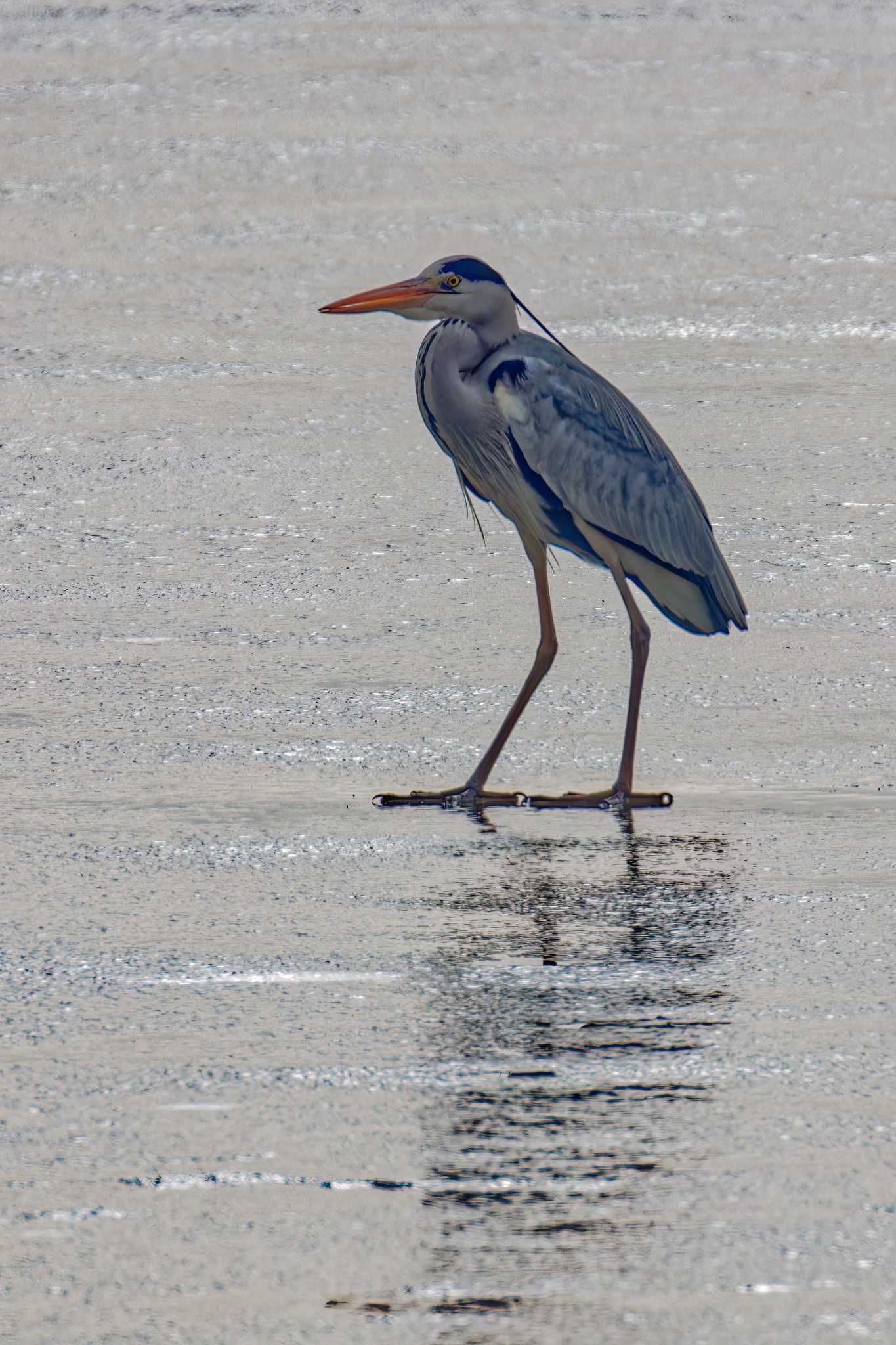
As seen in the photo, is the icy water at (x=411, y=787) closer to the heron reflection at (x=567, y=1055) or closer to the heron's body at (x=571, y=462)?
the heron reflection at (x=567, y=1055)

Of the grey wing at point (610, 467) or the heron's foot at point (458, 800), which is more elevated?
the grey wing at point (610, 467)

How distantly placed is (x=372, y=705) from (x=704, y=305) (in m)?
5.58

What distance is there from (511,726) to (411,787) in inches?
11.1

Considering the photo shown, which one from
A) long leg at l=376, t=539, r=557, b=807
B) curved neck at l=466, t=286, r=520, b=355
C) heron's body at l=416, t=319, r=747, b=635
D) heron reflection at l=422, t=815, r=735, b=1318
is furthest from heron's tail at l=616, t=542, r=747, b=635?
heron reflection at l=422, t=815, r=735, b=1318

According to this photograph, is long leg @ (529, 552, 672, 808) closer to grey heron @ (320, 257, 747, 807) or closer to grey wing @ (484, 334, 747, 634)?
grey heron @ (320, 257, 747, 807)

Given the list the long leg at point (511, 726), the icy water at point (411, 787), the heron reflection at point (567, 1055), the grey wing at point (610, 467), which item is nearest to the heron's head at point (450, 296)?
the grey wing at point (610, 467)

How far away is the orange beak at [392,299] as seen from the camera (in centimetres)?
553

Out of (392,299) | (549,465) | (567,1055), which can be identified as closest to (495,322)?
(392,299)

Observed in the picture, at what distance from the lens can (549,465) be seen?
5641 millimetres

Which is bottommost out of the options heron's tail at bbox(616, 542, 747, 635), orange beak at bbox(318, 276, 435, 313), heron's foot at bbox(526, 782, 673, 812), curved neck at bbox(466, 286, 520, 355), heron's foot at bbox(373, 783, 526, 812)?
heron's foot at bbox(373, 783, 526, 812)

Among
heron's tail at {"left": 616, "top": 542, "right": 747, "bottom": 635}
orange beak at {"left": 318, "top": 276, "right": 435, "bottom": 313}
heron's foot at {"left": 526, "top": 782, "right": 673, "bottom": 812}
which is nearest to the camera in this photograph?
heron's foot at {"left": 526, "top": 782, "right": 673, "bottom": 812}

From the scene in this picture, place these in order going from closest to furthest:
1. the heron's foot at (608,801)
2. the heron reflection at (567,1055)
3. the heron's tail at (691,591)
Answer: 1. the heron reflection at (567,1055)
2. the heron's foot at (608,801)
3. the heron's tail at (691,591)

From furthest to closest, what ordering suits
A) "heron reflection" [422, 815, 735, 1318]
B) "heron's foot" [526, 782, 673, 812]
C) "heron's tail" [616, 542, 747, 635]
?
"heron's tail" [616, 542, 747, 635] → "heron's foot" [526, 782, 673, 812] → "heron reflection" [422, 815, 735, 1318]

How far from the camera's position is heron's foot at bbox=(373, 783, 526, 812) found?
5.40 metres
